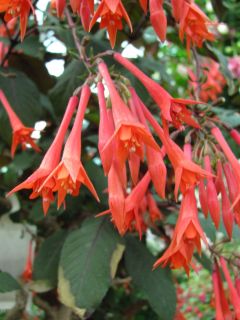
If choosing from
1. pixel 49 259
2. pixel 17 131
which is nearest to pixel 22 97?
pixel 17 131

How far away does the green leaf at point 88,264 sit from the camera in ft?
3.49

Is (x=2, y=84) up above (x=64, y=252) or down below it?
above

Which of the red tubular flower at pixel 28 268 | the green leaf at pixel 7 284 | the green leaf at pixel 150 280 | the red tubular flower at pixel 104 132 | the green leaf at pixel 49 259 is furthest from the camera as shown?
the red tubular flower at pixel 28 268

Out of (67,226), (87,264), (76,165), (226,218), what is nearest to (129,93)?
(76,165)

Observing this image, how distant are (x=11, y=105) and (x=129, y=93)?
63 cm

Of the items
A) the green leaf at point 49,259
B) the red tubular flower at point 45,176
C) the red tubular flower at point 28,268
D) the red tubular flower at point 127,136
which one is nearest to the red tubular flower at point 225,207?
the red tubular flower at point 127,136

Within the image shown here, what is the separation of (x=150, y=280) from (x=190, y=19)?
685 mm

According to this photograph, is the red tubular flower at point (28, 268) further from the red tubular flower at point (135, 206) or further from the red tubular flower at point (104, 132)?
the red tubular flower at point (104, 132)

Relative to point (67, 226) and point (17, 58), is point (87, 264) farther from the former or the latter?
point (17, 58)

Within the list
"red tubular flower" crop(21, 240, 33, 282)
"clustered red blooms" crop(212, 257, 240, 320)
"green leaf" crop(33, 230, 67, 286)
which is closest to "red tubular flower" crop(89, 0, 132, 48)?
"clustered red blooms" crop(212, 257, 240, 320)

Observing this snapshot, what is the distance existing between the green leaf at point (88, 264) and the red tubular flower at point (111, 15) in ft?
1.80

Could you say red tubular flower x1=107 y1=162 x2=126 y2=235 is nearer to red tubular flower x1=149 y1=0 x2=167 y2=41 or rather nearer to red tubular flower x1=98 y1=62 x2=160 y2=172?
red tubular flower x1=98 y1=62 x2=160 y2=172

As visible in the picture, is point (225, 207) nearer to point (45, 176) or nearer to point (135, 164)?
point (135, 164)

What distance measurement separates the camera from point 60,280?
44.3 inches
